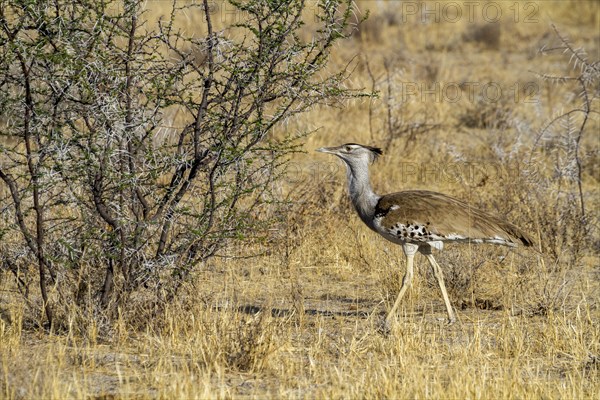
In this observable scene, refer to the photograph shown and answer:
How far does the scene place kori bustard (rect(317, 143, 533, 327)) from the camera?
6.21 m

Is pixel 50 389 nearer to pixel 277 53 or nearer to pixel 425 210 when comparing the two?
pixel 277 53

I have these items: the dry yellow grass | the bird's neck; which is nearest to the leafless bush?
the dry yellow grass

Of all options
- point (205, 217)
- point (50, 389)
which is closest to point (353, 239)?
point (205, 217)

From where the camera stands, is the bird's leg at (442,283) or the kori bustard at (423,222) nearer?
the kori bustard at (423,222)

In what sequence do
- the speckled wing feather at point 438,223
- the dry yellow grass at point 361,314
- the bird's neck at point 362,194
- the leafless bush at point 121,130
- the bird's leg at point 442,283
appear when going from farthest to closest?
the bird's neck at point 362,194, the bird's leg at point 442,283, the speckled wing feather at point 438,223, the leafless bush at point 121,130, the dry yellow grass at point 361,314

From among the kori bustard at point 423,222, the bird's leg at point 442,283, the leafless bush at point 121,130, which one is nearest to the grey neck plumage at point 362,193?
the kori bustard at point 423,222

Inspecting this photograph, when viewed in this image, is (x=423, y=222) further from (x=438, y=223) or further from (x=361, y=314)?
(x=361, y=314)

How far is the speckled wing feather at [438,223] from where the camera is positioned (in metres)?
6.21

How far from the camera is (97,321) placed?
5.66m

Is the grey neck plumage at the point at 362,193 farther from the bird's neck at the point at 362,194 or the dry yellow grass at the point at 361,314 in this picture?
the dry yellow grass at the point at 361,314

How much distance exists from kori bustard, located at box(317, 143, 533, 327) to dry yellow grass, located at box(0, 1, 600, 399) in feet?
1.09

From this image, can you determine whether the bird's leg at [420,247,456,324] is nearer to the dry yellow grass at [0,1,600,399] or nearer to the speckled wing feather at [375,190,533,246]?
the dry yellow grass at [0,1,600,399]

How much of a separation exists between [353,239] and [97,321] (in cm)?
274

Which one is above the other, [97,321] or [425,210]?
[425,210]
